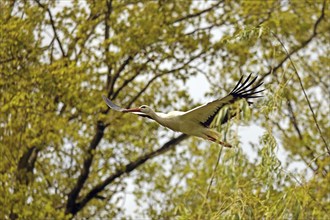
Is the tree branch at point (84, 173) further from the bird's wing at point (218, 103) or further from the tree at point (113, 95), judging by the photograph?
the bird's wing at point (218, 103)

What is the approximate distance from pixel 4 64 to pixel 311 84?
7.20 meters

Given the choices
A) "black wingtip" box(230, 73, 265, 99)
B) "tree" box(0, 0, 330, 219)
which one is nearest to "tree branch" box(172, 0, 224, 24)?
"tree" box(0, 0, 330, 219)

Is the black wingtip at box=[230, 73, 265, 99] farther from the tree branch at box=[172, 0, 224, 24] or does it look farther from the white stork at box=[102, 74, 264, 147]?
the tree branch at box=[172, 0, 224, 24]

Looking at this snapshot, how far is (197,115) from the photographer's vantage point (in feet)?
21.5

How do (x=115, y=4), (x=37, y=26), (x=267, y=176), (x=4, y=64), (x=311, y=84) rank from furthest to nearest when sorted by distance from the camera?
1. (x=311, y=84)
2. (x=115, y=4)
3. (x=37, y=26)
4. (x=4, y=64)
5. (x=267, y=176)

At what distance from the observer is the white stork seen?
248 inches

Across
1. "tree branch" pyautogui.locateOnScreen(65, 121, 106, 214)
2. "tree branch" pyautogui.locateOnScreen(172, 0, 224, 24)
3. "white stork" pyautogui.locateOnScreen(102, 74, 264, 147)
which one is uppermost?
"tree branch" pyautogui.locateOnScreen(172, 0, 224, 24)

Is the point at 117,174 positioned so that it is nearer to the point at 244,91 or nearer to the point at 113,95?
the point at 113,95

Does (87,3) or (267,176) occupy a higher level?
(87,3)

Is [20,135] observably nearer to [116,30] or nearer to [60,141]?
[60,141]

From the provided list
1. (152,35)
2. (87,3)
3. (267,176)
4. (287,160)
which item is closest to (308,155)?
(287,160)

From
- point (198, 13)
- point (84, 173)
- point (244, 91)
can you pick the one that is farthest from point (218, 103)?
point (198, 13)

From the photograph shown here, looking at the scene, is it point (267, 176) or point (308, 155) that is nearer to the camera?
point (267, 176)

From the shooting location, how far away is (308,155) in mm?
15844
